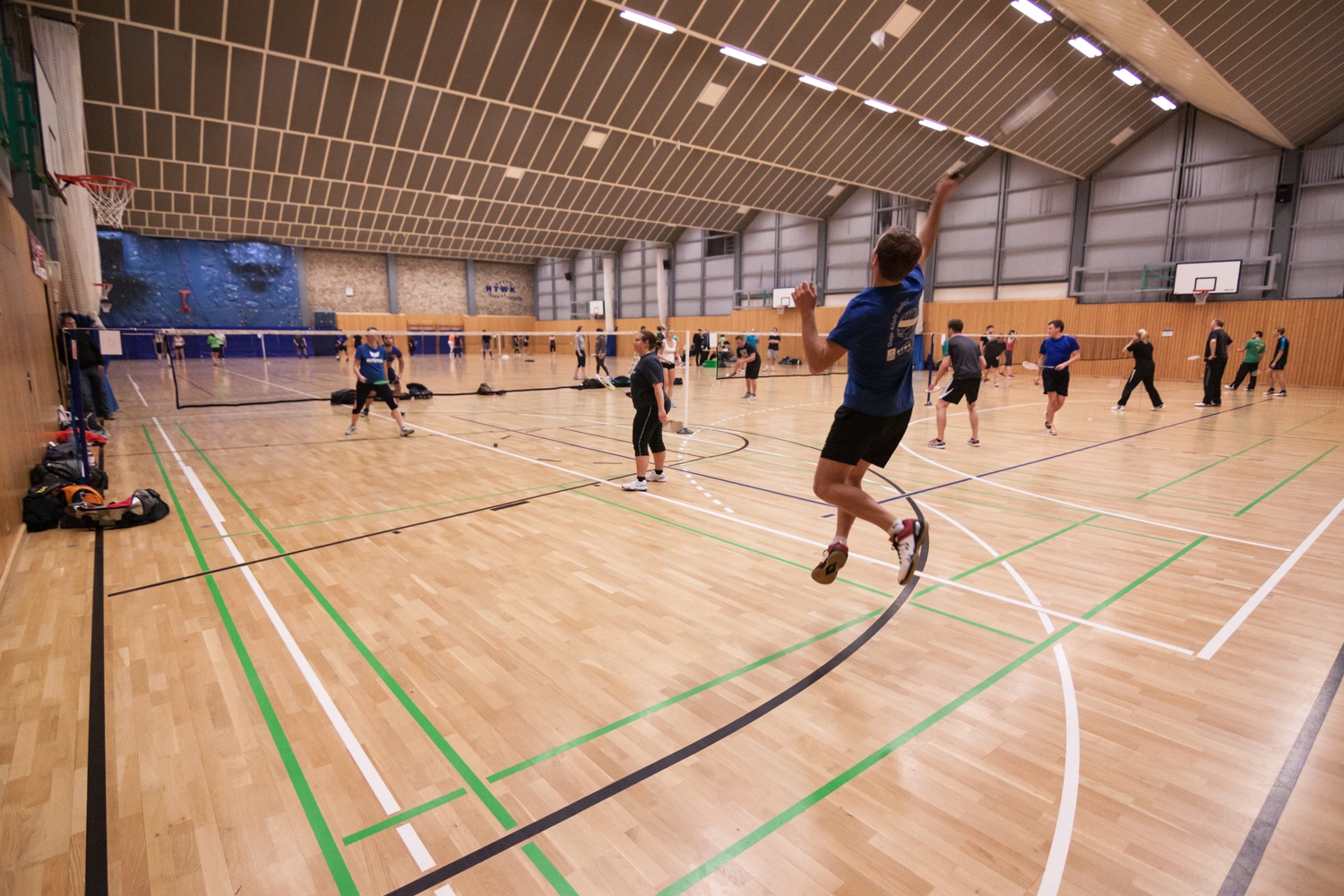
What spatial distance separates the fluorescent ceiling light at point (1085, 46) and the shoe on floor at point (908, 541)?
21093mm

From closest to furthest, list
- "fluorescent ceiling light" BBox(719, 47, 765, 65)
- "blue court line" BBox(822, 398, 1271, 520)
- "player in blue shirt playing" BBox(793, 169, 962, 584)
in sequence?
"player in blue shirt playing" BBox(793, 169, 962, 584) → "blue court line" BBox(822, 398, 1271, 520) → "fluorescent ceiling light" BBox(719, 47, 765, 65)

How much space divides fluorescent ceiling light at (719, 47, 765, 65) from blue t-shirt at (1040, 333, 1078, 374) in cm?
1223

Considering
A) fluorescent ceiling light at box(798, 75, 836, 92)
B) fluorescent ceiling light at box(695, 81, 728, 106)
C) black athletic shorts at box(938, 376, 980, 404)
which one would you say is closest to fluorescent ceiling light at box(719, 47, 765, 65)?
fluorescent ceiling light at box(695, 81, 728, 106)

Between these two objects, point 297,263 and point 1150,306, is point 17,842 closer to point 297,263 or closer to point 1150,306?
point 1150,306

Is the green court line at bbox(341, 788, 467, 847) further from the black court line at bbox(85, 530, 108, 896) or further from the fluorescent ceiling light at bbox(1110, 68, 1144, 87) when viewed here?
the fluorescent ceiling light at bbox(1110, 68, 1144, 87)

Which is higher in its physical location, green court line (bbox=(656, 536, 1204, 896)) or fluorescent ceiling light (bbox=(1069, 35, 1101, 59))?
fluorescent ceiling light (bbox=(1069, 35, 1101, 59))

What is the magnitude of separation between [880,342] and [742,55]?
750 inches

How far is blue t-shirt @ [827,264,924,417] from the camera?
3420 mm

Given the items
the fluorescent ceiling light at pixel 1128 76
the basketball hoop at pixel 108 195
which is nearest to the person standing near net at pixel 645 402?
the basketball hoop at pixel 108 195

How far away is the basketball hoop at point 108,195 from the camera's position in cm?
1382

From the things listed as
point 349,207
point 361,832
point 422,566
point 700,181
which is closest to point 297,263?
point 349,207

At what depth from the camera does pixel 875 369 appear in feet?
11.6

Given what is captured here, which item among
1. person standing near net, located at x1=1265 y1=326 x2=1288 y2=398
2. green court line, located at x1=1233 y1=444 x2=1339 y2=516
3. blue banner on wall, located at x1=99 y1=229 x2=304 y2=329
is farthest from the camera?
blue banner on wall, located at x1=99 y1=229 x2=304 y2=329

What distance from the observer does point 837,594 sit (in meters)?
4.44
